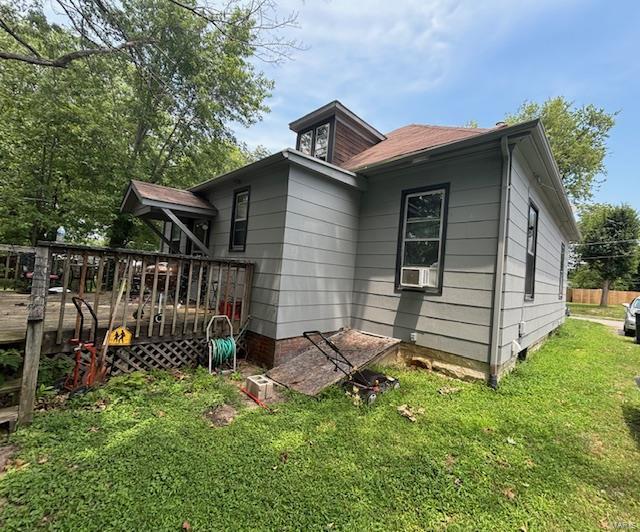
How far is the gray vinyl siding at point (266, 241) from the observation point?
16.3 feet

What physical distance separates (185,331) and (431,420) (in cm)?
357

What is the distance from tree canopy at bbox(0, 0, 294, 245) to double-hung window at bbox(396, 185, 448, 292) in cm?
789

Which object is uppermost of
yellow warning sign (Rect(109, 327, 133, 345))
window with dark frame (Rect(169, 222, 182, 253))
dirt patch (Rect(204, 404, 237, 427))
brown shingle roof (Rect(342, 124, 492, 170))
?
brown shingle roof (Rect(342, 124, 492, 170))

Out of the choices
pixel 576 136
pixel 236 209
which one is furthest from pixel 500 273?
pixel 576 136

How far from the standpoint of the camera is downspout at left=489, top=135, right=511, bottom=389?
13.7 feet

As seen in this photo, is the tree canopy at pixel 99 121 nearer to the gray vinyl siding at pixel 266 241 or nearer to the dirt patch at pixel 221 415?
the gray vinyl siding at pixel 266 241

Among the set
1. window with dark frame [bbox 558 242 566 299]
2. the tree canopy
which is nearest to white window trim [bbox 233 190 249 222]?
the tree canopy

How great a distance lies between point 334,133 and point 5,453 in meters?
8.02

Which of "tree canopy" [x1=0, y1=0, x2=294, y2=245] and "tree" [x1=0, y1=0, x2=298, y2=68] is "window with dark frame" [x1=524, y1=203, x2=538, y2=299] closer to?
"tree" [x1=0, y1=0, x2=298, y2=68]

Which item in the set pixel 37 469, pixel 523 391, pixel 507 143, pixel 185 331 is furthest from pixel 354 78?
pixel 37 469

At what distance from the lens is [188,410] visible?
3.30 meters

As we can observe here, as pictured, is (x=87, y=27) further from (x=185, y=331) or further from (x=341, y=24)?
(x=185, y=331)

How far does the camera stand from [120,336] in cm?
383

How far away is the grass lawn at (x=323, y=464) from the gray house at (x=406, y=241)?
129 centimetres
